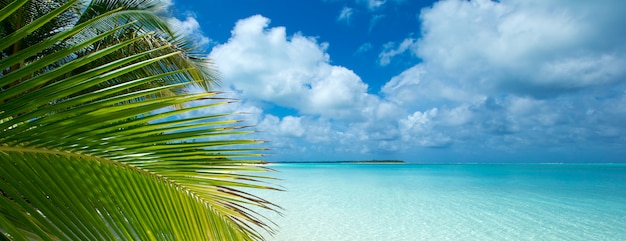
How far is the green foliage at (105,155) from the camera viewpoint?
0.78 metres

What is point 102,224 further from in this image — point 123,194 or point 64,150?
point 64,150

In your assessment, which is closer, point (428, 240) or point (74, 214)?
point (74, 214)

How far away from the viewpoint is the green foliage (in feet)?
2.56

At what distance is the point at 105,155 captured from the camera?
939mm

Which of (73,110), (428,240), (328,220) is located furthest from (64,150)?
(328,220)

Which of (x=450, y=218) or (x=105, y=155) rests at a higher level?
(x=105, y=155)

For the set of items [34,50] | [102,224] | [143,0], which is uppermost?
[143,0]

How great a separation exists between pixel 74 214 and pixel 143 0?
613cm

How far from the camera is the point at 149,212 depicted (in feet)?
3.18

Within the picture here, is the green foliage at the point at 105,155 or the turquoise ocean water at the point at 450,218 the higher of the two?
the green foliage at the point at 105,155

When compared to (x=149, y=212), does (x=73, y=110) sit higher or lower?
higher

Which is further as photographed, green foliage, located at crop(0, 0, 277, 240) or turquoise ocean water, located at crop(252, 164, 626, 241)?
turquoise ocean water, located at crop(252, 164, 626, 241)

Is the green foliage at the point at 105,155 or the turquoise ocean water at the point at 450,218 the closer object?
the green foliage at the point at 105,155

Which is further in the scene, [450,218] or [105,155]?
[450,218]
